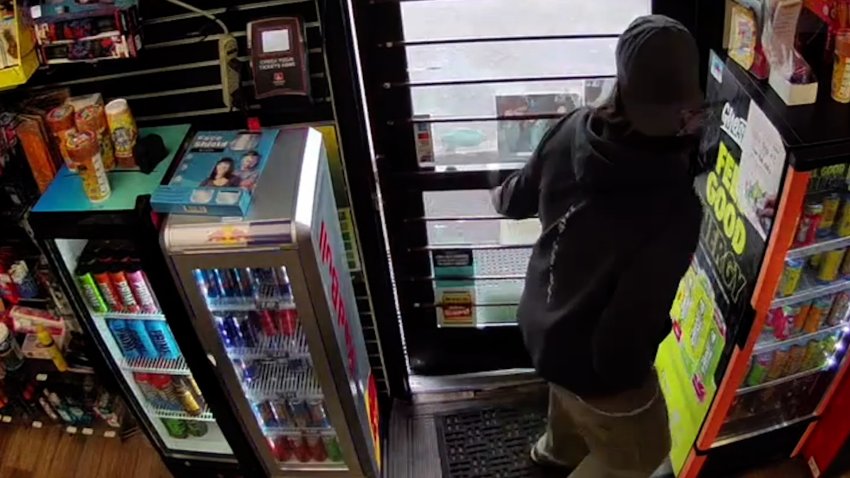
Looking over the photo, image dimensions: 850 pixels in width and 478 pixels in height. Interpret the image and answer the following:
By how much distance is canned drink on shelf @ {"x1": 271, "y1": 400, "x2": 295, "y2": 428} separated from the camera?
2643 millimetres

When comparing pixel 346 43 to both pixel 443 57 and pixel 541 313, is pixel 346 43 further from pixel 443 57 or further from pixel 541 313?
pixel 541 313

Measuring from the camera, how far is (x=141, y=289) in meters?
2.48

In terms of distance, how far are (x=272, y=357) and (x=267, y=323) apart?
0.10m

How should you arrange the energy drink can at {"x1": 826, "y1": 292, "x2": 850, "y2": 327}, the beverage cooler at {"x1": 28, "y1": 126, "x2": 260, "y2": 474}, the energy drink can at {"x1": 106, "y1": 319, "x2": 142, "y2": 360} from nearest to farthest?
1. the beverage cooler at {"x1": 28, "y1": 126, "x2": 260, "y2": 474}
2. the energy drink can at {"x1": 826, "y1": 292, "x2": 850, "y2": 327}
3. the energy drink can at {"x1": 106, "y1": 319, "x2": 142, "y2": 360}

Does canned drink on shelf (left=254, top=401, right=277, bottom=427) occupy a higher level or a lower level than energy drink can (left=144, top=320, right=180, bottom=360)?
lower

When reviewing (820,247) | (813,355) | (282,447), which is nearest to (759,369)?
(813,355)

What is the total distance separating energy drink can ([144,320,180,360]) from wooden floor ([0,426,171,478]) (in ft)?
2.38

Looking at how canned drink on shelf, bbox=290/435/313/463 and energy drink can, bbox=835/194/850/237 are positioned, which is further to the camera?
canned drink on shelf, bbox=290/435/313/463

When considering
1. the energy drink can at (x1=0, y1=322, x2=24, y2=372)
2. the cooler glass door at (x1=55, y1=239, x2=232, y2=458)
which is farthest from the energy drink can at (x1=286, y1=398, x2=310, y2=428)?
the energy drink can at (x1=0, y1=322, x2=24, y2=372)

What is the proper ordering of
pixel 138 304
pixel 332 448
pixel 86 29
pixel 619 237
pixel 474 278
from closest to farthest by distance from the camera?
pixel 619 237 < pixel 86 29 < pixel 138 304 < pixel 332 448 < pixel 474 278

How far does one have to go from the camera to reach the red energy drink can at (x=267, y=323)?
2416 mm

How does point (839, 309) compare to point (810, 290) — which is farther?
point (839, 309)

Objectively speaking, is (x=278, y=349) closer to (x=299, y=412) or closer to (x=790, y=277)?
(x=299, y=412)

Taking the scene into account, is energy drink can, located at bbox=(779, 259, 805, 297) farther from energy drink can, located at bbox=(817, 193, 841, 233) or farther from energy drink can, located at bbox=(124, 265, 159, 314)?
energy drink can, located at bbox=(124, 265, 159, 314)
